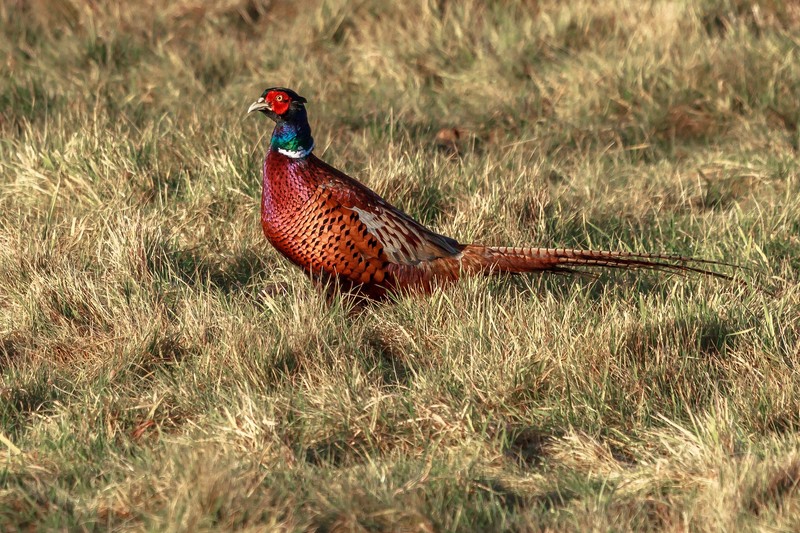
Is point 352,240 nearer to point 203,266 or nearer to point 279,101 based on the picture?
point 279,101

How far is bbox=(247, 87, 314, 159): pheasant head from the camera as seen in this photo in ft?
12.8

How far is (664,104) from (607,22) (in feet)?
2.83

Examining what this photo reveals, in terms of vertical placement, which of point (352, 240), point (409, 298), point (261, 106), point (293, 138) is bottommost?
point (409, 298)

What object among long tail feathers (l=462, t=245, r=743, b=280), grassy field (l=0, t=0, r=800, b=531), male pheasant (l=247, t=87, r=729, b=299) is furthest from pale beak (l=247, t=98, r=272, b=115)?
long tail feathers (l=462, t=245, r=743, b=280)

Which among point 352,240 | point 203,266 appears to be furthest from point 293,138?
point 203,266

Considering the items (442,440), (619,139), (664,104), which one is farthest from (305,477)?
(664,104)

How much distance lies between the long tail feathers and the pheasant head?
2.18ft

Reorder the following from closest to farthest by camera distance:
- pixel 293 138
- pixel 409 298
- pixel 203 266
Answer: pixel 409 298 < pixel 293 138 < pixel 203 266

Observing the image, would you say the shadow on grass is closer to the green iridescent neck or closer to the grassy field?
the grassy field

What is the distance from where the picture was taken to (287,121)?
3.92 metres

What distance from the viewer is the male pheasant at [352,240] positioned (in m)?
3.79

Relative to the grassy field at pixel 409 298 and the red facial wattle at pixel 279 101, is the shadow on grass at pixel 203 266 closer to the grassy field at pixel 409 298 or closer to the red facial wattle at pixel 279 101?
the grassy field at pixel 409 298

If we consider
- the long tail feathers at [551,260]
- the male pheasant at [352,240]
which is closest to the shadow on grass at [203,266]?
the male pheasant at [352,240]

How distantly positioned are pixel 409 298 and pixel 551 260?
1.61ft
